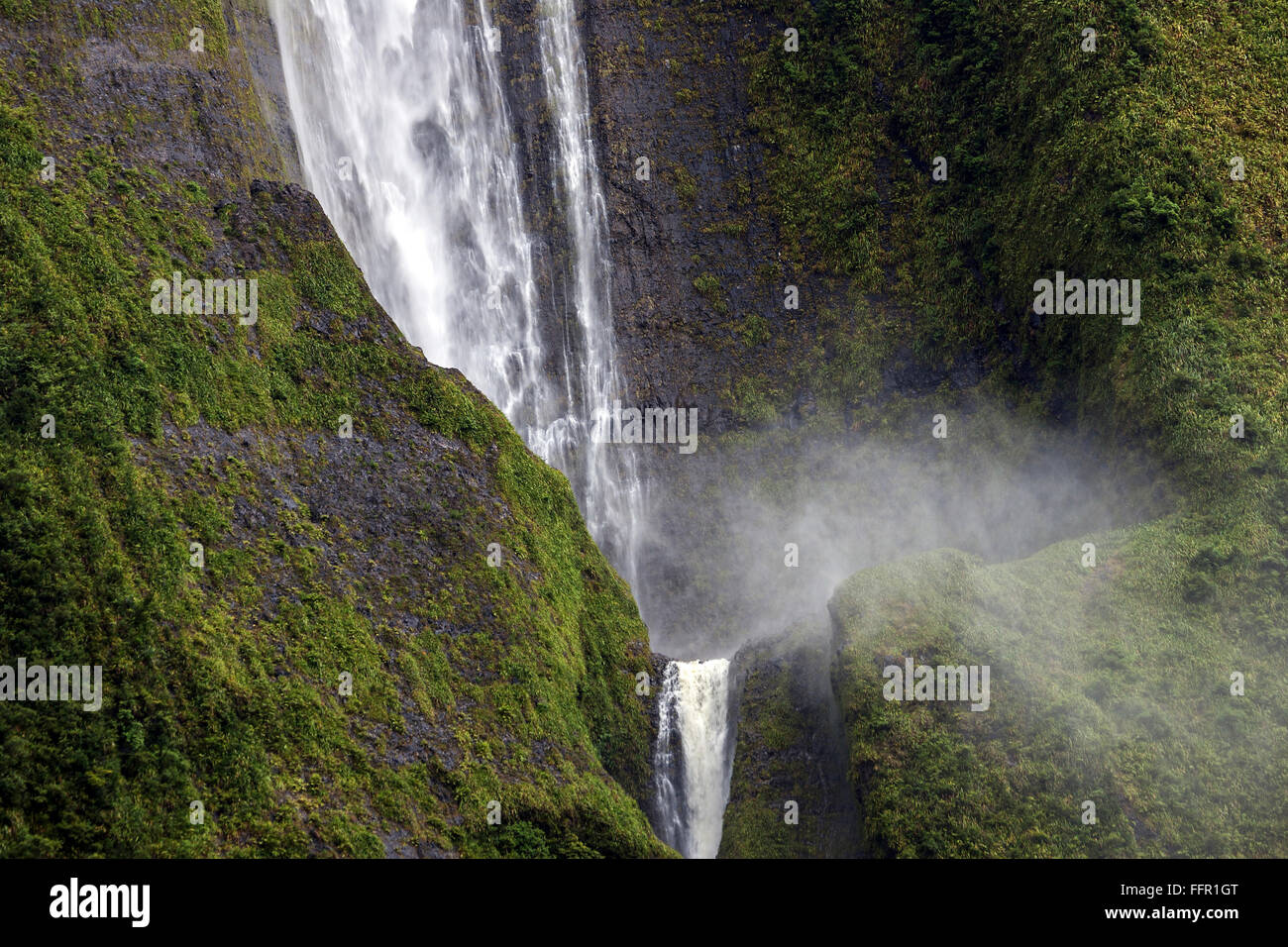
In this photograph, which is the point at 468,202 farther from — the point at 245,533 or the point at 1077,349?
the point at 245,533

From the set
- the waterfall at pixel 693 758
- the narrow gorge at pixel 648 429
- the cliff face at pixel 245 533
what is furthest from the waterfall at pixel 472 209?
the waterfall at pixel 693 758

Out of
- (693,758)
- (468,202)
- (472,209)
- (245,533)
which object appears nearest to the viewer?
(245,533)

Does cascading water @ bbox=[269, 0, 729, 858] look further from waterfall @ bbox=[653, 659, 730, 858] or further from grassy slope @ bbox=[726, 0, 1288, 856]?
waterfall @ bbox=[653, 659, 730, 858]

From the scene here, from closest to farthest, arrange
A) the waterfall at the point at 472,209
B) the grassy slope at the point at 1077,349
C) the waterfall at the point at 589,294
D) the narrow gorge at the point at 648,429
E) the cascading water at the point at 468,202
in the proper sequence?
the narrow gorge at the point at 648,429 → the grassy slope at the point at 1077,349 → the cascading water at the point at 468,202 → the waterfall at the point at 472,209 → the waterfall at the point at 589,294

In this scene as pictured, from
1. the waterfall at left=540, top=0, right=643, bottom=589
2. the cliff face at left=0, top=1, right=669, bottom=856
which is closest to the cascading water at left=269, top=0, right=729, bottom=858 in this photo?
the waterfall at left=540, top=0, right=643, bottom=589

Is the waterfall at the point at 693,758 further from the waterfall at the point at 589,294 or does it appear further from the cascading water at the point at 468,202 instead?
the cascading water at the point at 468,202

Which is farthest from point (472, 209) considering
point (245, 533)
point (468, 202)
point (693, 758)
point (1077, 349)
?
point (245, 533)
